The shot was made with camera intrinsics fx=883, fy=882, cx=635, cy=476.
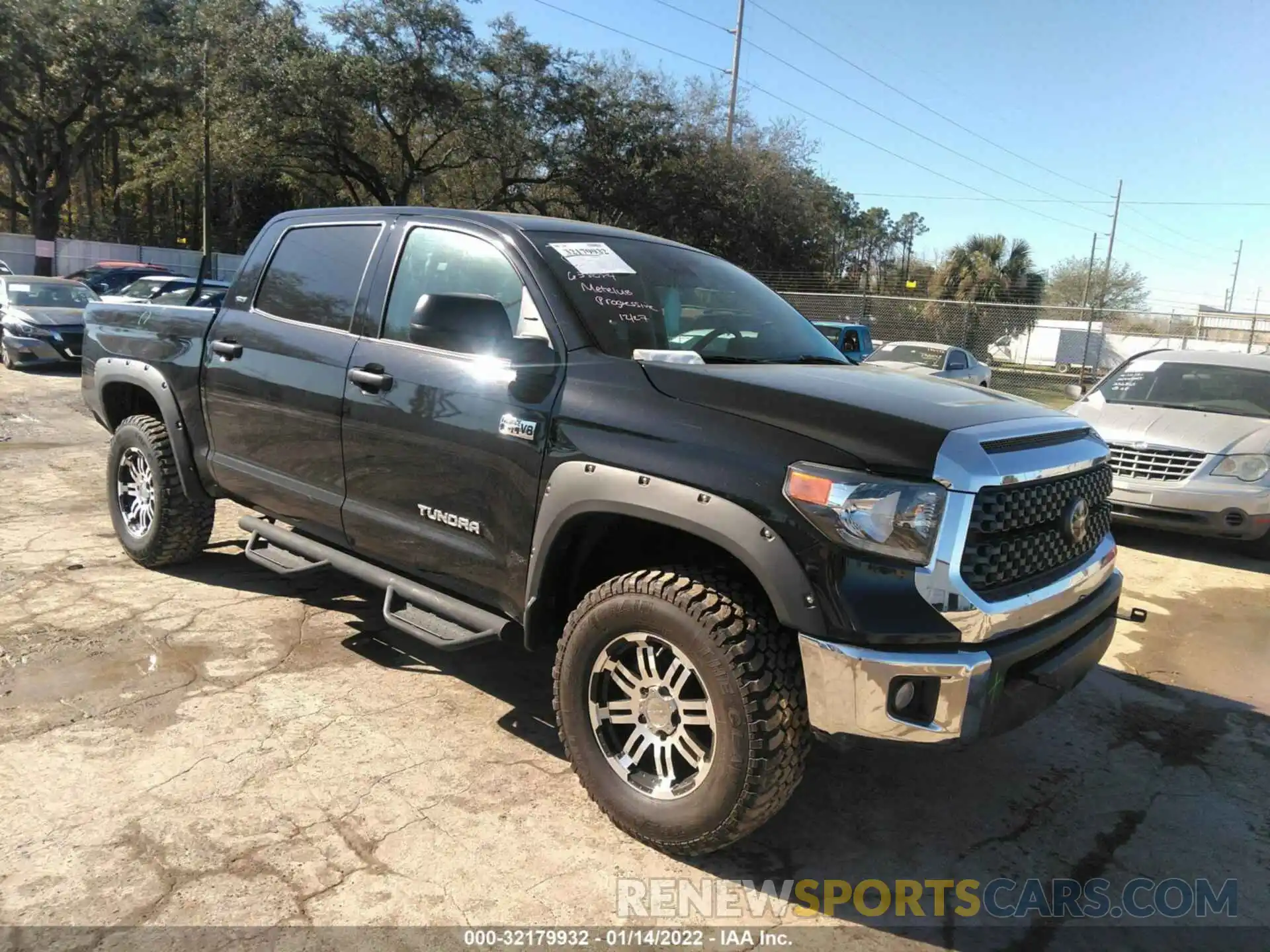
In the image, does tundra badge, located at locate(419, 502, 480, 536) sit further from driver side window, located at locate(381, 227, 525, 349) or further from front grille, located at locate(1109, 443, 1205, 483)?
front grille, located at locate(1109, 443, 1205, 483)

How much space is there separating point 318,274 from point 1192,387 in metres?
7.19

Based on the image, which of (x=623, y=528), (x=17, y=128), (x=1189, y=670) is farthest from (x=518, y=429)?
(x=17, y=128)

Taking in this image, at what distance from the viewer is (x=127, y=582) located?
491 centimetres

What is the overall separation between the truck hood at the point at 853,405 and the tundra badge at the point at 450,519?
0.88 meters

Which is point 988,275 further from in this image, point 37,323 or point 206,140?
point 37,323

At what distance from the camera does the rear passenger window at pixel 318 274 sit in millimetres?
3850

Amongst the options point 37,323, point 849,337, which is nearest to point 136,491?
point 37,323

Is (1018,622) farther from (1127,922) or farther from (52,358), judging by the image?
(52,358)

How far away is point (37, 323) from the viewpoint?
1398 cm

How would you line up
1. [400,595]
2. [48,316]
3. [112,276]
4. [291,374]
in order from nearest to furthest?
[400,595], [291,374], [48,316], [112,276]

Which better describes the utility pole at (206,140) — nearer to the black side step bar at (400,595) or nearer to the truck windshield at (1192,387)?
the black side step bar at (400,595)

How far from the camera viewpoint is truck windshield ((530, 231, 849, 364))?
3193 millimetres

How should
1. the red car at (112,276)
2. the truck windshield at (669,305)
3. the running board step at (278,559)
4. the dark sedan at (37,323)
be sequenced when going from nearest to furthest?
the truck windshield at (669,305) → the running board step at (278,559) → the dark sedan at (37,323) → the red car at (112,276)

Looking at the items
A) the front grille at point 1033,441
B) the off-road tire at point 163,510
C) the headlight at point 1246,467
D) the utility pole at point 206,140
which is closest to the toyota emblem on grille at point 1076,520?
the front grille at point 1033,441
